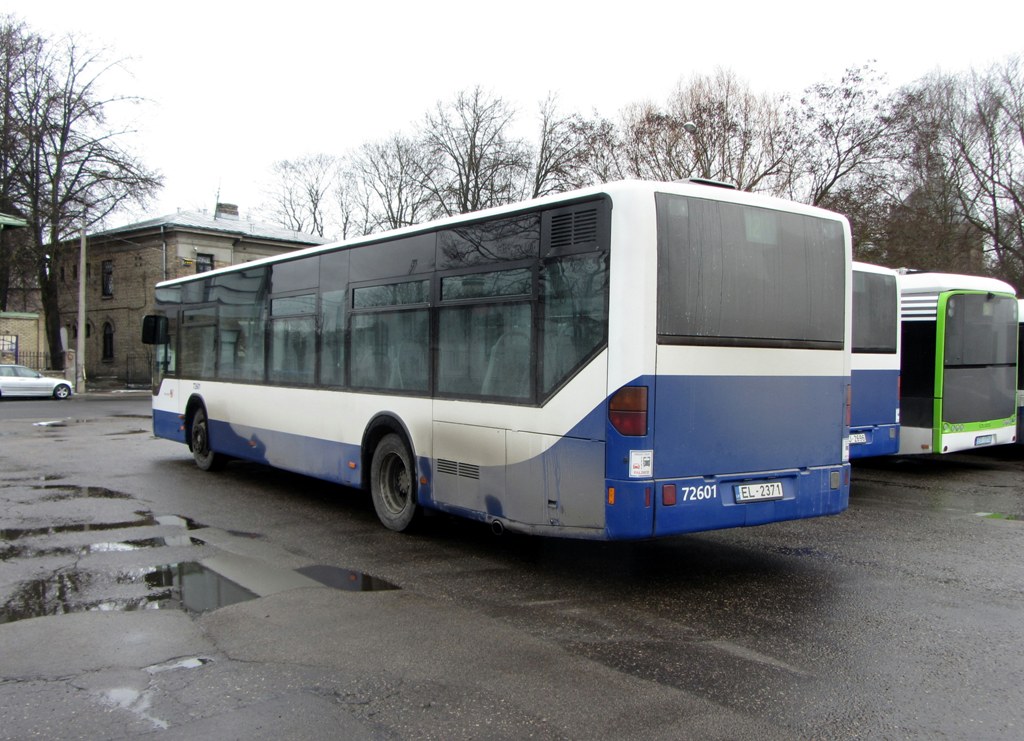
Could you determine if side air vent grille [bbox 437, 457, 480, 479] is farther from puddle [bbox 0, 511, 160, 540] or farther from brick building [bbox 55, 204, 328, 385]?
brick building [bbox 55, 204, 328, 385]

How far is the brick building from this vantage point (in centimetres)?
4750

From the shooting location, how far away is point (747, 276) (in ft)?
21.2

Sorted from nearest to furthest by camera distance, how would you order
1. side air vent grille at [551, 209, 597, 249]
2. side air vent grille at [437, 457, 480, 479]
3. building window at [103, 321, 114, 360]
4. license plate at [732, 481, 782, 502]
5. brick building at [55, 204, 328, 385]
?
side air vent grille at [551, 209, 597, 249]
license plate at [732, 481, 782, 502]
side air vent grille at [437, 457, 480, 479]
brick building at [55, 204, 328, 385]
building window at [103, 321, 114, 360]

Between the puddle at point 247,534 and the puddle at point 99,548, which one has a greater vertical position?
the puddle at point 247,534

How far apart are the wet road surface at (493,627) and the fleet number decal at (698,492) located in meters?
0.74

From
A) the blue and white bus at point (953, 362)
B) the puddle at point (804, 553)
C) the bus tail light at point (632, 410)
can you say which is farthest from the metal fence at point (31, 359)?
the bus tail light at point (632, 410)

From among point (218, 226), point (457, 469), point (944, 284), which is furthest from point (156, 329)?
point (218, 226)

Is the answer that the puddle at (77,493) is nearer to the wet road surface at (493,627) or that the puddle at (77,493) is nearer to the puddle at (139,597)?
the wet road surface at (493,627)

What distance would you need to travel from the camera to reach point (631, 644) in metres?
5.18

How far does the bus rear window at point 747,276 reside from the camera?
6102mm

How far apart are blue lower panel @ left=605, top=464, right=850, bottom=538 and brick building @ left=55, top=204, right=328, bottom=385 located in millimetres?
44424

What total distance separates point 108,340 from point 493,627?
51.7m

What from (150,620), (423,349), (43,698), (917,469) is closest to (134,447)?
(423,349)

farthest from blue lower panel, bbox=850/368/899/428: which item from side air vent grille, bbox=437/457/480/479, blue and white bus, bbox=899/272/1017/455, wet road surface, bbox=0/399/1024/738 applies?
side air vent grille, bbox=437/457/480/479
